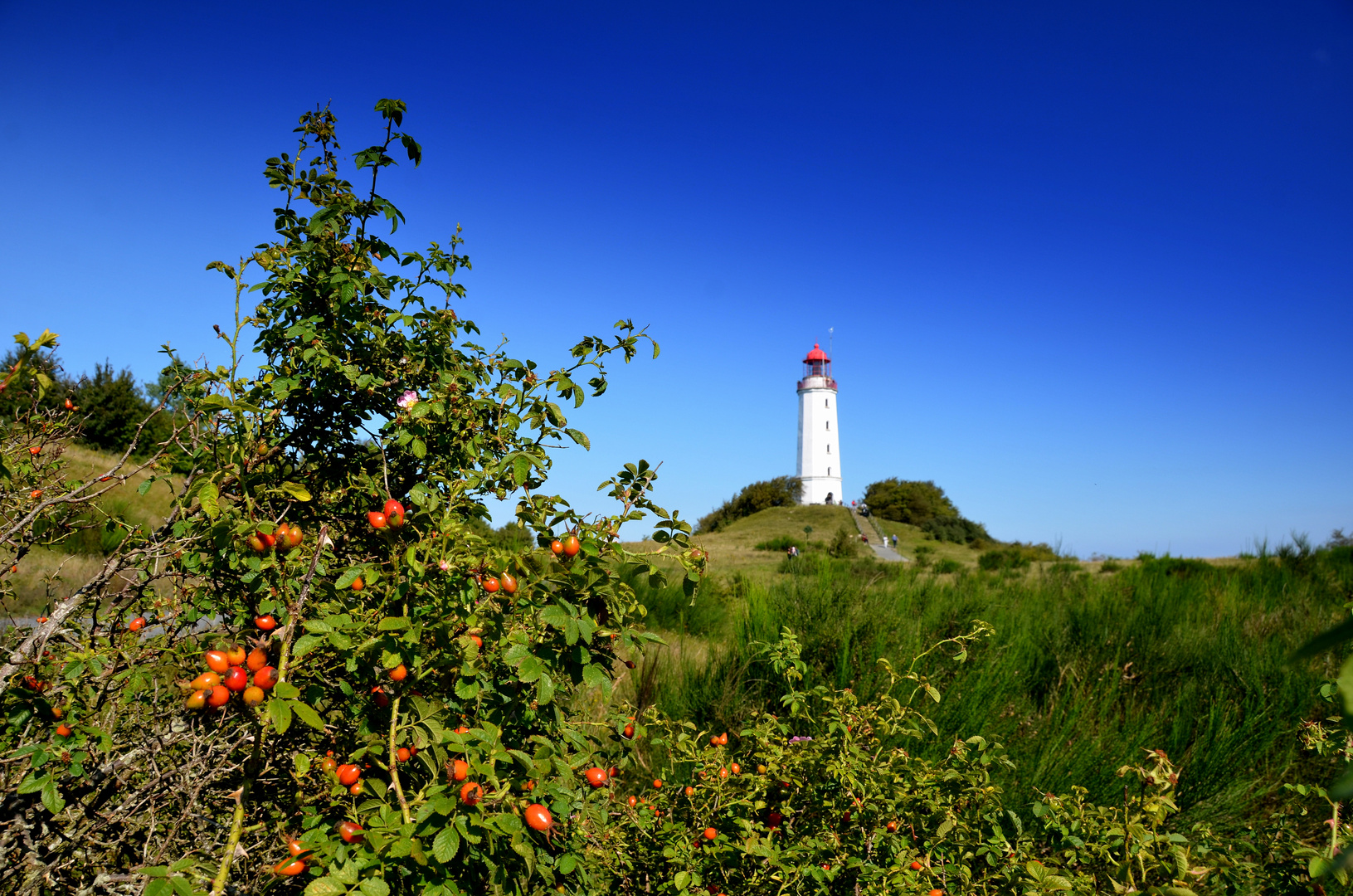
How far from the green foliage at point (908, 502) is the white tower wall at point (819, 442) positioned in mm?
2437

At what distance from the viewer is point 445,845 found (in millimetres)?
1187

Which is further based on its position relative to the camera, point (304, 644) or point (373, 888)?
point (304, 644)

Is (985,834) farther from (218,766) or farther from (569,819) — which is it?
(218,766)

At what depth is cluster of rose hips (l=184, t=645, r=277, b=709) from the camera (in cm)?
123

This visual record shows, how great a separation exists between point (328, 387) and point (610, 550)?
0.80 meters

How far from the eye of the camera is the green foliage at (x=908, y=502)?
34.0 m

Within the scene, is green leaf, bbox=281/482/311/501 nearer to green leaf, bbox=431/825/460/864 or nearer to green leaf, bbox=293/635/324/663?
green leaf, bbox=293/635/324/663

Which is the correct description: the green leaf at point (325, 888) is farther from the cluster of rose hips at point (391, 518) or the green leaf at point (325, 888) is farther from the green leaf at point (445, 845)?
the cluster of rose hips at point (391, 518)

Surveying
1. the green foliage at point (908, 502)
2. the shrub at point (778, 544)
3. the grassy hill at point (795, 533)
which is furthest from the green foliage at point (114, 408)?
the green foliage at point (908, 502)

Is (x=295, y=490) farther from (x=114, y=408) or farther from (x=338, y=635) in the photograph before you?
(x=114, y=408)

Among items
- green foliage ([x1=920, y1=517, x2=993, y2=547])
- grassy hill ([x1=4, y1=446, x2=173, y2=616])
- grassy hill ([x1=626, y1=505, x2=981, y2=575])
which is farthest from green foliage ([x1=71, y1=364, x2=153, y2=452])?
green foliage ([x1=920, y1=517, x2=993, y2=547])

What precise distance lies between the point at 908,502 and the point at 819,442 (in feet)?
20.2

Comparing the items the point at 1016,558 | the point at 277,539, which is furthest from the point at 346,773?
the point at 1016,558

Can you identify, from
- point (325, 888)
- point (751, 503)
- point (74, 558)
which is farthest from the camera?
point (751, 503)
